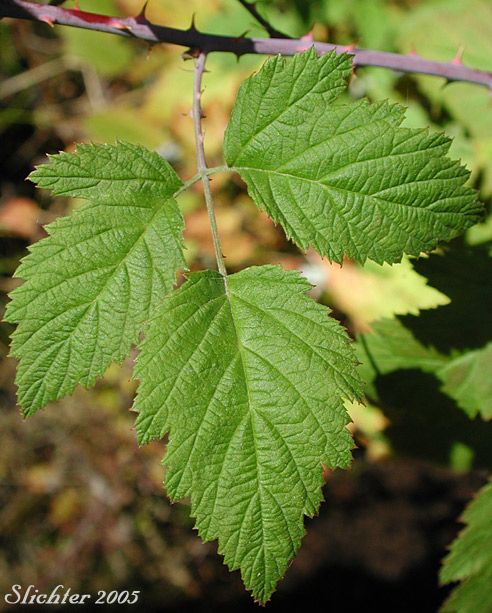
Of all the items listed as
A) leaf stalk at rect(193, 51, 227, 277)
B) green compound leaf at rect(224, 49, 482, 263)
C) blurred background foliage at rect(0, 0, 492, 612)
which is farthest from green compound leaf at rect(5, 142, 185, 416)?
blurred background foliage at rect(0, 0, 492, 612)

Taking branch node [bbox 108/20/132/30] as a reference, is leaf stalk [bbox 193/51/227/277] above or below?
below

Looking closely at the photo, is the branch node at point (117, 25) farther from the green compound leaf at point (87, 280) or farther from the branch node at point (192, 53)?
the green compound leaf at point (87, 280)

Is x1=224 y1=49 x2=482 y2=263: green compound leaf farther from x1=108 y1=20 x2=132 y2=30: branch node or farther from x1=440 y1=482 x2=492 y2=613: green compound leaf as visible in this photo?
x1=440 y1=482 x2=492 y2=613: green compound leaf

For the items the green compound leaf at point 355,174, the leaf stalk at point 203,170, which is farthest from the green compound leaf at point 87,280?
the green compound leaf at point 355,174

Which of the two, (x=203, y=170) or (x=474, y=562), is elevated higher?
(x=203, y=170)

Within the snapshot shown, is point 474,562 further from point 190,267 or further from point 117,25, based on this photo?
point 190,267

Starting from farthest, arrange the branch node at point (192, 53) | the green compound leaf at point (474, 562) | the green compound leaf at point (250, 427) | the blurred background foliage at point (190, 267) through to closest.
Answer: the blurred background foliage at point (190, 267)
the green compound leaf at point (474, 562)
the branch node at point (192, 53)
the green compound leaf at point (250, 427)

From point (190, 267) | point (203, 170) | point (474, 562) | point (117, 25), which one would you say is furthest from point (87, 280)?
point (190, 267)
